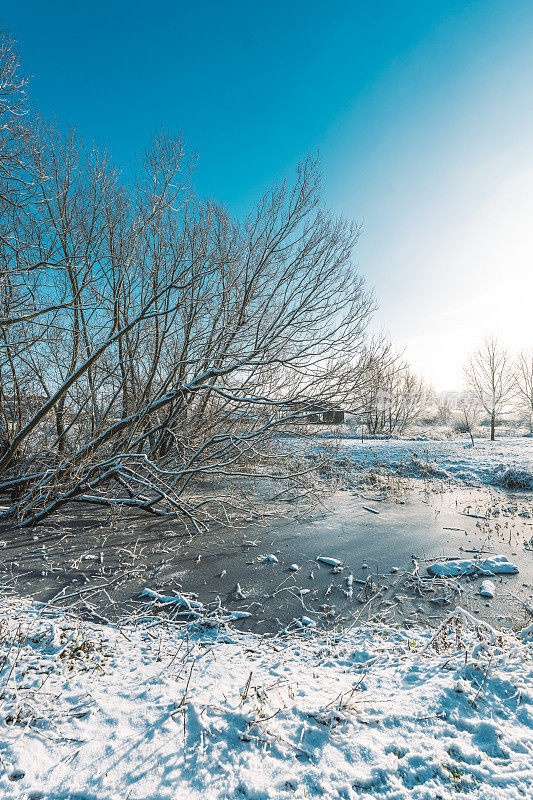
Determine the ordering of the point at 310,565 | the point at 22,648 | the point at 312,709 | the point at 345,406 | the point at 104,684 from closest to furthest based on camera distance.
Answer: the point at 312,709 < the point at 104,684 < the point at 22,648 < the point at 310,565 < the point at 345,406

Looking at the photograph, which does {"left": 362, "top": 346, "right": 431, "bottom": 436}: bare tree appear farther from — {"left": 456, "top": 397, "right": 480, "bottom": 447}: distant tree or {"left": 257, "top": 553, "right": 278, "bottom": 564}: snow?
{"left": 257, "top": 553, "right": 278, "bottom": 564}: snow

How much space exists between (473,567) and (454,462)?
993 centimetres

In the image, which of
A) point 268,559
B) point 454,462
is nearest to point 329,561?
point 268,559

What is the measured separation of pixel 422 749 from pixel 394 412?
101 ft

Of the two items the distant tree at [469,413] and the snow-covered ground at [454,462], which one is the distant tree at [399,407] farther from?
the snow-covered ground at [454,462]

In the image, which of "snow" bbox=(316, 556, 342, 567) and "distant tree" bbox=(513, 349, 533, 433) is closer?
"snow" bbox=(316, 556, 342, 567)

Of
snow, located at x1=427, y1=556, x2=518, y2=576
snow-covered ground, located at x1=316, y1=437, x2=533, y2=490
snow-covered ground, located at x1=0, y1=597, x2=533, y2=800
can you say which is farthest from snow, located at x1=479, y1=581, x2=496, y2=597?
snow-covered ground, located at x1=316, y1=437, x2=533, y2=490

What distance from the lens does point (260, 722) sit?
214 centimetres

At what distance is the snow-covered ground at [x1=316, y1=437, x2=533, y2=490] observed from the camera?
12.1 m

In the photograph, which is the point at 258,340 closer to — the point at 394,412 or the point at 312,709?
the point at 312,709

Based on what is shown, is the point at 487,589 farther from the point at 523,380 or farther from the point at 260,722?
the point at 523,380

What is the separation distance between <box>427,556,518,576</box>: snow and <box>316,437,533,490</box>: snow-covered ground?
19.1ft

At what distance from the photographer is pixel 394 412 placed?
3116cm

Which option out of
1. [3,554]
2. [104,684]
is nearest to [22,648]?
[104,684]
